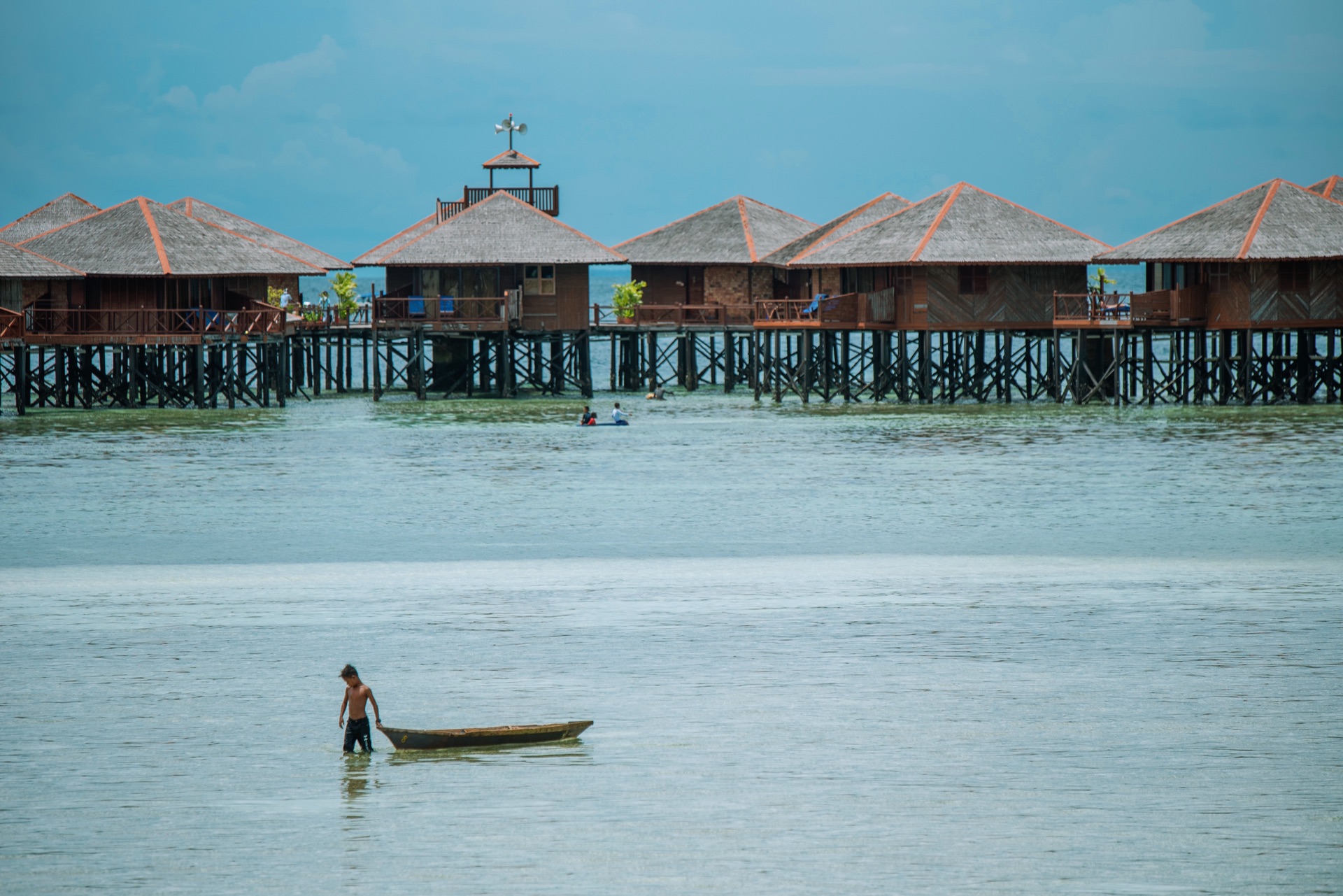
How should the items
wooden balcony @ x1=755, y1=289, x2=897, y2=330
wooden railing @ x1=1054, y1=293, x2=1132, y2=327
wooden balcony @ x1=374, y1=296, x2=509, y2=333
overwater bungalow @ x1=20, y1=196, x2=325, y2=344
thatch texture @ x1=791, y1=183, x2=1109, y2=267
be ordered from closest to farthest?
wooden railing @ x1=1054, y1=293, x2=1132, y2=327, overwater bungalow @ x1=20, y1=196, x2=325, y2=344, thatch texture @ x1=791, y1=183, x2=1109, y2=267, wooden balcony @ x1=755, y1=289, x2=897, y2=330, wooden balcony @ x1=374, y1=296, x2=509, y2=333

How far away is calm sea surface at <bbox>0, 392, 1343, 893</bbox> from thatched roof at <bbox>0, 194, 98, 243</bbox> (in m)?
29.5

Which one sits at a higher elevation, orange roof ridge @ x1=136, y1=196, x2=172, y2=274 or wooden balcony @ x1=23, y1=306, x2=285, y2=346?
orange roof ridge @ x1=136, y1=196, x2=172, y2=274

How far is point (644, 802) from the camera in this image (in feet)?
37.2

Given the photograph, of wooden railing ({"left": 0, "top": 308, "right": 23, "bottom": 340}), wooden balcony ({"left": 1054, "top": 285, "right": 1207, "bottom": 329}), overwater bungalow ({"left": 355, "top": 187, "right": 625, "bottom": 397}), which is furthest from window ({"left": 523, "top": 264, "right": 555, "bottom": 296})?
wooden balcony ({"left": 1054, "top": 285, "right": 1207, "bottom": 329})

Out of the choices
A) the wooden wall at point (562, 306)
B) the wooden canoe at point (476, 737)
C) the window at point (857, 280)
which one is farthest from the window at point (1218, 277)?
the wooden canoe at point (476, 737)

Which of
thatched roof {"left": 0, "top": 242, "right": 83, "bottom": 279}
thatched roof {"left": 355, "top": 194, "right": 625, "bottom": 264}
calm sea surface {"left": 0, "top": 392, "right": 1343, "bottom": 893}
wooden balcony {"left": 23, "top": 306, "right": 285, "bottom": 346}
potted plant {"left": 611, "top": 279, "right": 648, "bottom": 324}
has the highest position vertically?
thatched roof {"left": 355, "top": 194, "right": 625, "bottom": 264}

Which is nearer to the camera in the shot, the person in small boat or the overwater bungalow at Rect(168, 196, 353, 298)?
the person in small boat

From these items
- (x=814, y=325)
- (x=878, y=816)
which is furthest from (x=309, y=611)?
(x=814, y=325)

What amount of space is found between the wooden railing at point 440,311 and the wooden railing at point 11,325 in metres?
9.77

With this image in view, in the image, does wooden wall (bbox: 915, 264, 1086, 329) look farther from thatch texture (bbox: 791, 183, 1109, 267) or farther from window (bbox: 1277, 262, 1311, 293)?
window (bbox: 1277, 262, 1311, 293)

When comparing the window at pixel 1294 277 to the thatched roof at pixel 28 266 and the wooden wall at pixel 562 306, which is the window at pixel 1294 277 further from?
the thatched roof at pixel 28 266

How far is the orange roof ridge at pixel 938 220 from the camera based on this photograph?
153 ft

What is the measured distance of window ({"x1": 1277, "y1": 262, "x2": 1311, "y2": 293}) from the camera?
43.5 meters

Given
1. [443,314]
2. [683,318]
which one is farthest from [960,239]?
[443,314]
